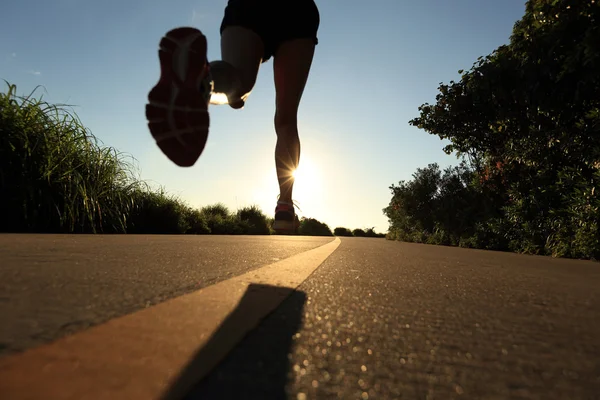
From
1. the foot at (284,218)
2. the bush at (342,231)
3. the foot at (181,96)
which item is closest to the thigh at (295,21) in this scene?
the foot at (181,96)

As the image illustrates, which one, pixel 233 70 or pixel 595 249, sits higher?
pixel 233 70

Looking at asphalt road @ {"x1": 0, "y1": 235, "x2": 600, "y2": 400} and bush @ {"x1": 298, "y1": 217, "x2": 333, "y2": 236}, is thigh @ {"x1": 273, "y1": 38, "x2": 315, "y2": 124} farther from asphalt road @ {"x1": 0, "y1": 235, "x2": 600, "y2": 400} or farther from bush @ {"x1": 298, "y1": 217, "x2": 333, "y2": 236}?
bush @ {"x1": 298, "y1": 217, "x2": 333, "y2": 236}

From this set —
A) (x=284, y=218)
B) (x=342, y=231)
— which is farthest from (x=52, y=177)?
(x=342, y=231)

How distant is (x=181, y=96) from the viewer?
243 centimetres

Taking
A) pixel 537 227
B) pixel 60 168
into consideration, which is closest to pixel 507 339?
pixel 60 168

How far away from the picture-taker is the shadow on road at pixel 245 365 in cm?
71

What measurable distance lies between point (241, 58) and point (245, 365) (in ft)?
9.43

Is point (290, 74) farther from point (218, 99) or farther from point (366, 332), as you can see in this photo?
point (366, 332)

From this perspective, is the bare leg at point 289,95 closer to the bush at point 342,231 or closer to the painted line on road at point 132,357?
the painted line on road at point 132,357

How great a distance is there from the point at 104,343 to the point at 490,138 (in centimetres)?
1025

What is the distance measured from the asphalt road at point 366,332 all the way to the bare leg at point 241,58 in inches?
54.8

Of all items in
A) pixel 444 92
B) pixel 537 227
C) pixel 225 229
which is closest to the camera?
pixel 537 227

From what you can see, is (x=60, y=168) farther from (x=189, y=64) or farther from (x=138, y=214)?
(x=189, y=64)

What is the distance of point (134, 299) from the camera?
1.37 metres
